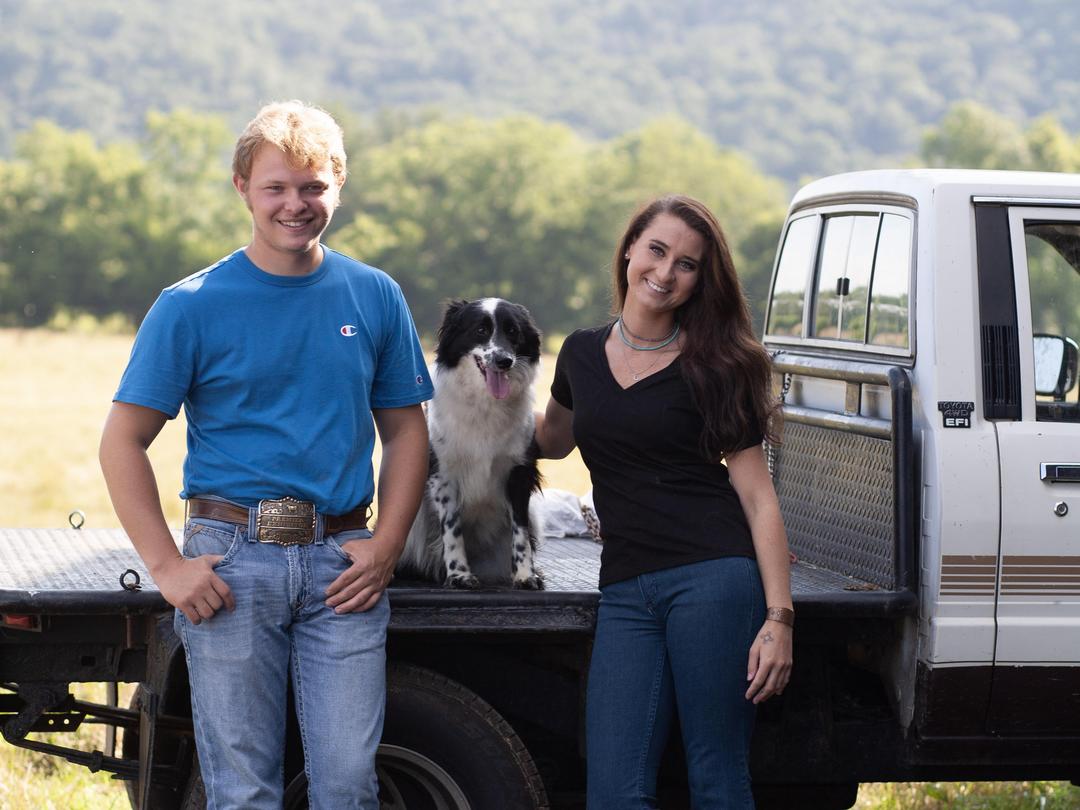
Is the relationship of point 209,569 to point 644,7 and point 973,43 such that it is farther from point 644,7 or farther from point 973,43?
point 644,7

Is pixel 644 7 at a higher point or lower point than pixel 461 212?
higher

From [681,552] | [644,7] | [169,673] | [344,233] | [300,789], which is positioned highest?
[644,7]

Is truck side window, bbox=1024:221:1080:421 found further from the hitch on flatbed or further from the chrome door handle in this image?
the hitch on flatbed

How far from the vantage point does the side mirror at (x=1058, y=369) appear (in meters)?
4.30

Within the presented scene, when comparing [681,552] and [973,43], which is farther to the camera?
[973,43]

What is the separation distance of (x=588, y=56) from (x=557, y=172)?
29106 millimetres

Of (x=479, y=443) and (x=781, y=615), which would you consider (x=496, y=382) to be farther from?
(x=781, y=615)

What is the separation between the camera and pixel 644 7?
108125mm

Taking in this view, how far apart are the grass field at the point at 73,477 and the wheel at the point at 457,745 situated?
120cm

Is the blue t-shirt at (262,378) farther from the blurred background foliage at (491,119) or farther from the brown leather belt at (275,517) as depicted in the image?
the blurred background foliage at (491,119)

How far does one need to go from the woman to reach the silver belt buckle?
742mm

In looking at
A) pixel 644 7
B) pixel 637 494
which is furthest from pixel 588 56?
pixel 637 494

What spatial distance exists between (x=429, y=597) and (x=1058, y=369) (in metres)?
2.24

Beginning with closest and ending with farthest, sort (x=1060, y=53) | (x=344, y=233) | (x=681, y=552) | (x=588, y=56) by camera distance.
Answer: (x=681, y=552)
(x=344, y=233)
(x=1060, y=53)
(x=588, y=56)
